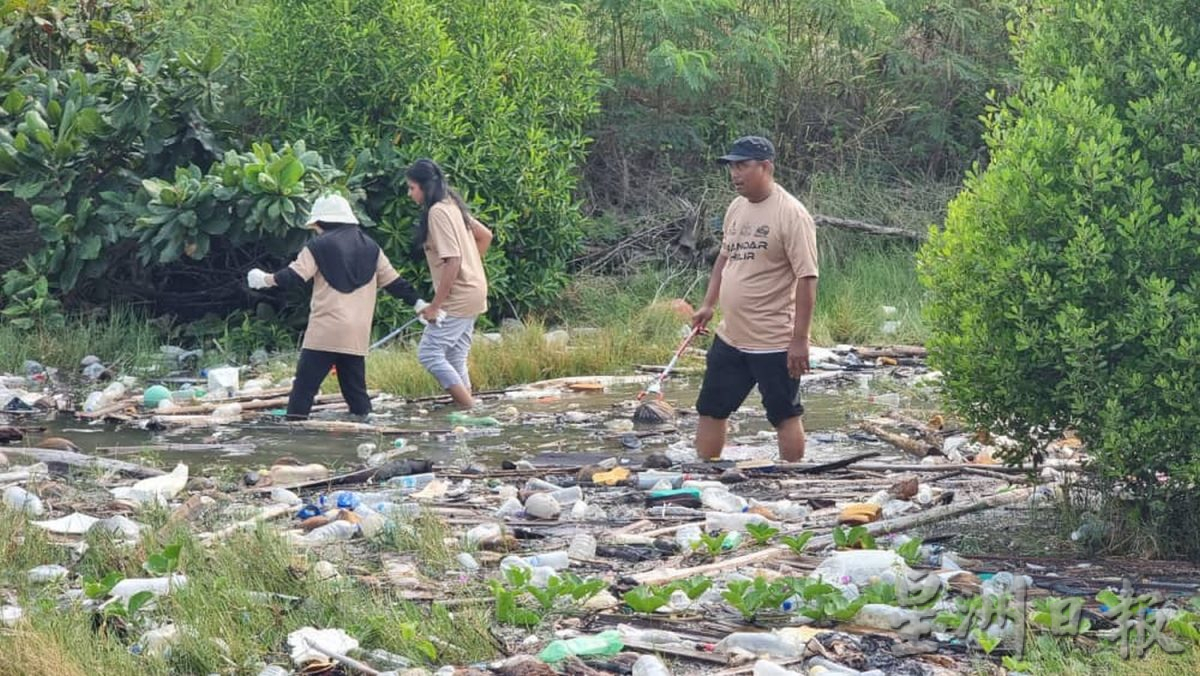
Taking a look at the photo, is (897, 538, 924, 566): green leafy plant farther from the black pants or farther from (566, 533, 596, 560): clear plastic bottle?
the black pants

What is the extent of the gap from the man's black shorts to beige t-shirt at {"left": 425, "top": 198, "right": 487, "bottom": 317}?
2.78 m

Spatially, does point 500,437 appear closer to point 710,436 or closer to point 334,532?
point 710,436

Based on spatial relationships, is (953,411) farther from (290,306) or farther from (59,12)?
(59,12)

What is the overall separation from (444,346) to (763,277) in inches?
133

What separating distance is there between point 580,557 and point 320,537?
3.63ft

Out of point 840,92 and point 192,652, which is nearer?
point 192,652

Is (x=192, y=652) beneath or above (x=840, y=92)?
beneath

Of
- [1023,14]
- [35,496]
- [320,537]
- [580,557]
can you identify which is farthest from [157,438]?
[1023,14]

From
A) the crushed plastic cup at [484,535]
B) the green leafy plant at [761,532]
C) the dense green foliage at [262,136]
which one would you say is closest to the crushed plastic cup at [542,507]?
the crushed plastic cup at [484,535]

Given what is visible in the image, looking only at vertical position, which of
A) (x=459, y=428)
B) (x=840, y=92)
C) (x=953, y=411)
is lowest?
(x=459, y=428)

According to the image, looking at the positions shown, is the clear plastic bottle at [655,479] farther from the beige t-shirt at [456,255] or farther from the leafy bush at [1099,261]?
the beige t-shirt at [456,255]

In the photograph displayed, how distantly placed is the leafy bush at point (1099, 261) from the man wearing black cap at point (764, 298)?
1792 millimetres

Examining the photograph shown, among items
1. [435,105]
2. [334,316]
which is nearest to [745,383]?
[334,316]

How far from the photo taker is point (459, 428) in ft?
32.4
